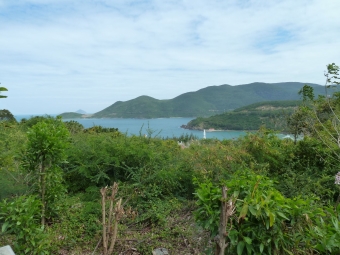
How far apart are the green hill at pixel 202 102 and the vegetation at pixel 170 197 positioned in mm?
63198

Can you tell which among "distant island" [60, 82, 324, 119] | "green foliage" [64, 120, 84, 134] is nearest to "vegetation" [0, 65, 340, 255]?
"green foliage" [64, 120, 84, 134]

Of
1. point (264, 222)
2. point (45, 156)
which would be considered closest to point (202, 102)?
Result: point (45, 156)

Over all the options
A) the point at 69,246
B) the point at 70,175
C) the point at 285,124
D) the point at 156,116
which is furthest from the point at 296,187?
the point at 156,116

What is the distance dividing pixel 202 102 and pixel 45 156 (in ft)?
288

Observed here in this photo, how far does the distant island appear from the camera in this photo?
250ft

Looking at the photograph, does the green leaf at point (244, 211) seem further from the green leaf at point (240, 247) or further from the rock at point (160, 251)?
the rock at point (160, 251)

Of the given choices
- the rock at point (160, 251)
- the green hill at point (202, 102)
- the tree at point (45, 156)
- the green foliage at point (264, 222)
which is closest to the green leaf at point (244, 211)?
the green foliage at point (264, 222)

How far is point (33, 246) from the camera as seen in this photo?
2.91m

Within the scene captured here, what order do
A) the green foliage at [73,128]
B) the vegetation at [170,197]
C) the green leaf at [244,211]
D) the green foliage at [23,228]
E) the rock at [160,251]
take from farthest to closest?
the green foliage at [73,128] → the rock at [160,251] → the green foliage at [23,228] → the vegetation at [170,197] → the green leaf at [244,211]

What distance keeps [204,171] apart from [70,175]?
9.26ft

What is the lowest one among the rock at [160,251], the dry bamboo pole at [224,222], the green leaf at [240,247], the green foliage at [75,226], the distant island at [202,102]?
the rock at [160,251]

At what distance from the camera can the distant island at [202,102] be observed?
76.2 m

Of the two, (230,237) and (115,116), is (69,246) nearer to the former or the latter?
(230,237)

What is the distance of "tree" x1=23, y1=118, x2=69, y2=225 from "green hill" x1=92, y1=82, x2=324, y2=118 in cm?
6475
